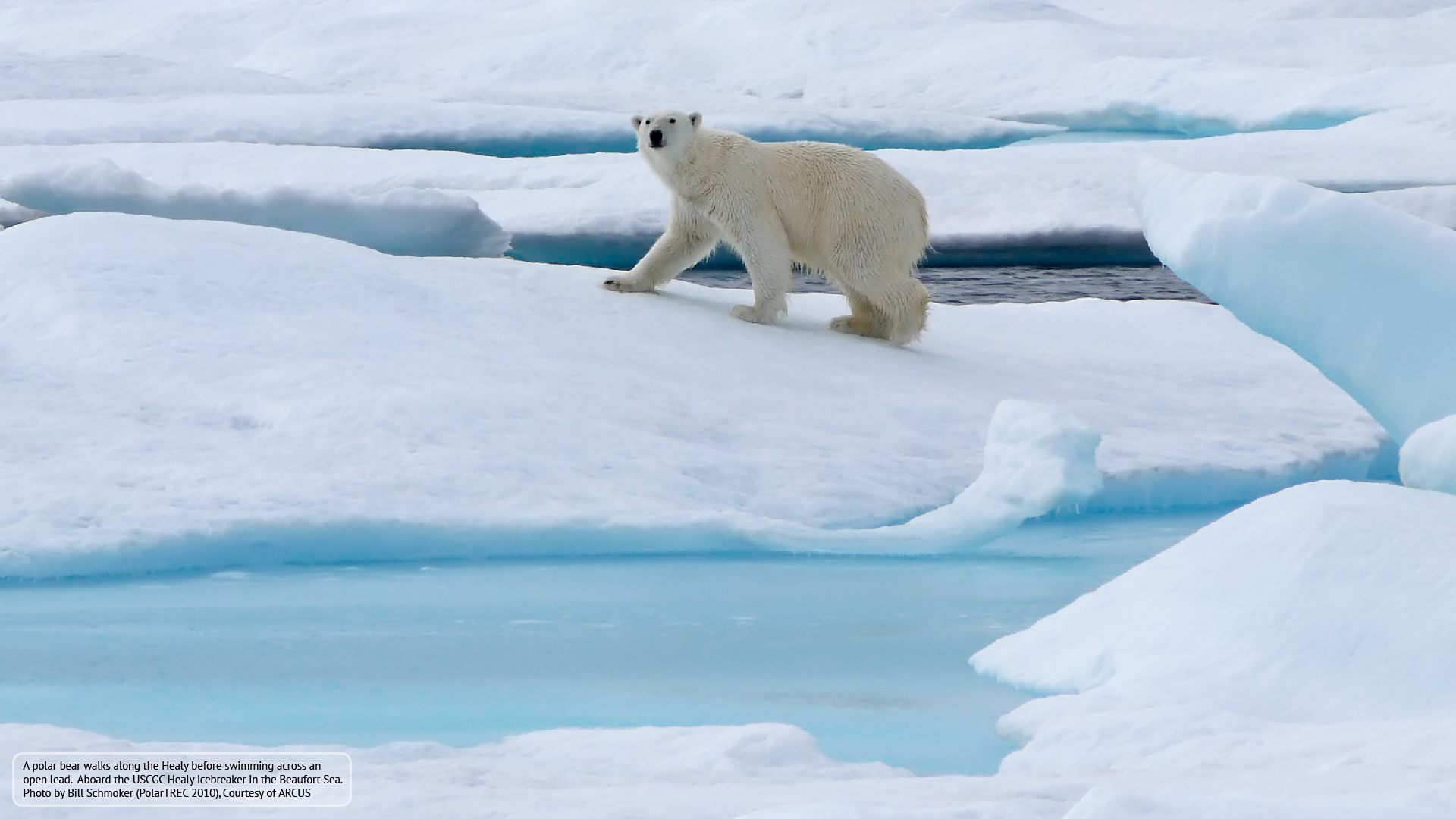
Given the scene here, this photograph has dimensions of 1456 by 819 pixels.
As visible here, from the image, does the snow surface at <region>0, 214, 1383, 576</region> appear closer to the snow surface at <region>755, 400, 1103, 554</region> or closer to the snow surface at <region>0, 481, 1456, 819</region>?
the snow surface at <region>755, 400, 1103, 554</region>

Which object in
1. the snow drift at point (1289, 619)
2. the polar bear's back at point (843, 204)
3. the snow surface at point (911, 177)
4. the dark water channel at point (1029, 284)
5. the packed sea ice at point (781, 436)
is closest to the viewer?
the packed sea ice at point (781, 436)

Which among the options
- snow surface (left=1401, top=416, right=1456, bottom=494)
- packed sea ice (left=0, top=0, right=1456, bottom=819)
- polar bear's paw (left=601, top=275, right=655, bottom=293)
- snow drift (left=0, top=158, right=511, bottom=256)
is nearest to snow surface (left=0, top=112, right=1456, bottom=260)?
packed sea ice (left=0, top=0, right=1456, bottom=819)

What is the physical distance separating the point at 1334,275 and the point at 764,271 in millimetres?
2554

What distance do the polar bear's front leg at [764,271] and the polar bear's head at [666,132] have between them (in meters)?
0.38

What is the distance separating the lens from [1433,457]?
2.81 m

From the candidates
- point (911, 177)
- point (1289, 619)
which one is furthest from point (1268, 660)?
point (911, 177)

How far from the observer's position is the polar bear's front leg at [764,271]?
5.26m

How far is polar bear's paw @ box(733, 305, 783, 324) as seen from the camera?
527cm

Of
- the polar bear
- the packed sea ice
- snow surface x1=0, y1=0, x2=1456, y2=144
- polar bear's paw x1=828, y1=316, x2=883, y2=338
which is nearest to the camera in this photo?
the packed sea ice

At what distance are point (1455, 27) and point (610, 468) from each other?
18.6 meters

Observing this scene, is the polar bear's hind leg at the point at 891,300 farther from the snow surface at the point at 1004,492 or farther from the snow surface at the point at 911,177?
the snow surface at the point at 911,177

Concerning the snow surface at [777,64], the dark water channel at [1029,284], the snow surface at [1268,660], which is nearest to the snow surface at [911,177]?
the dark water channel at [1029,284]

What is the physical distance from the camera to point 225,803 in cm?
184
